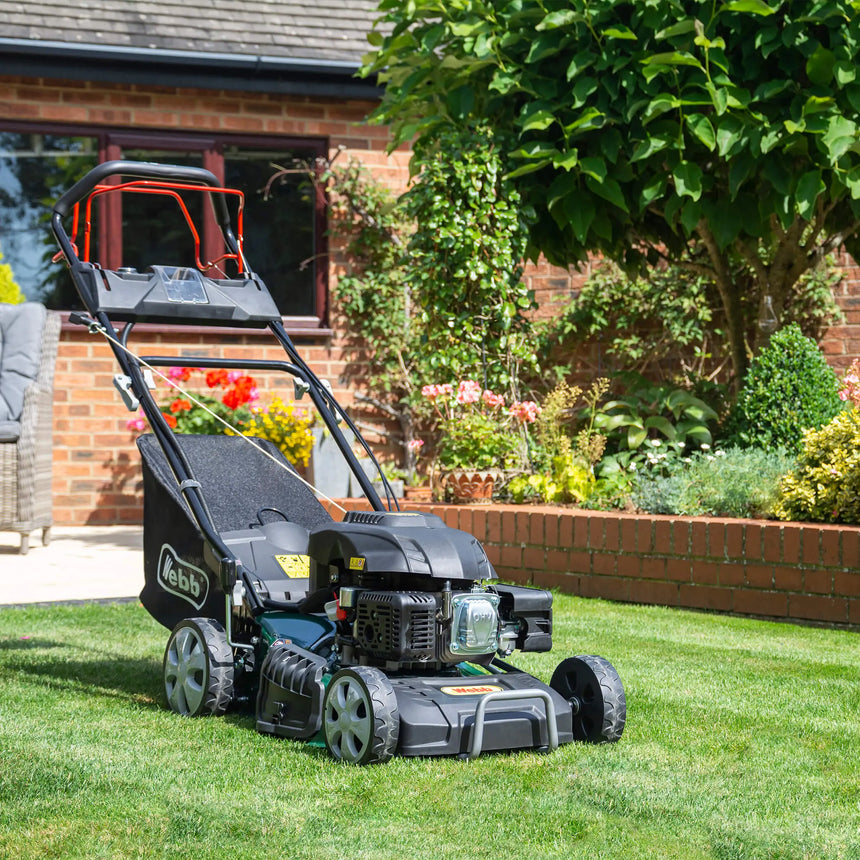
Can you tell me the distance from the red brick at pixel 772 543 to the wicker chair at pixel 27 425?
4.10 meters

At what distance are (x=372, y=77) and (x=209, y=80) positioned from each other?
1.26m

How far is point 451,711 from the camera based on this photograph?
335cm

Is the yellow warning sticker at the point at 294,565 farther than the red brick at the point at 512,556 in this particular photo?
No

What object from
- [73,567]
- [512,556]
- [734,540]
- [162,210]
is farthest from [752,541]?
[162,210]

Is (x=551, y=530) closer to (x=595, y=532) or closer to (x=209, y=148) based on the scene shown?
(x=595, y=532)

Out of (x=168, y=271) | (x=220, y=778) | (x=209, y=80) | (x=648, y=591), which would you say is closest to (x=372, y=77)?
(x=209, y=80)

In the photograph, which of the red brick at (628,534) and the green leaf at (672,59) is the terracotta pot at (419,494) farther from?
the green leaf at (672,59)

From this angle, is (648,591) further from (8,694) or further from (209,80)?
(209,80)

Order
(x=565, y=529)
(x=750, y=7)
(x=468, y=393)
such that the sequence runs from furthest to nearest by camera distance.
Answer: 1. (x=468, y=393)
2. (x=750, y=7)
3. (x=565, y=529)

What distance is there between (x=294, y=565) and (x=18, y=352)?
4394 mm

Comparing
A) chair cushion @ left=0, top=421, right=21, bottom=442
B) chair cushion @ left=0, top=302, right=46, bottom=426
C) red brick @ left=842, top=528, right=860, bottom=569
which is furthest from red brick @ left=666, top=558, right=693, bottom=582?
chair cushion @ left=0, top=302, right=46, bottom=426

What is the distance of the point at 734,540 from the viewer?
5918mm

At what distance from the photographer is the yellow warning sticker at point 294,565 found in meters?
4.23

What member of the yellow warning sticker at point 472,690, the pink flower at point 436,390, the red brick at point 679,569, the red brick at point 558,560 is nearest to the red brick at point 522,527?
the red brick at point 558,560
